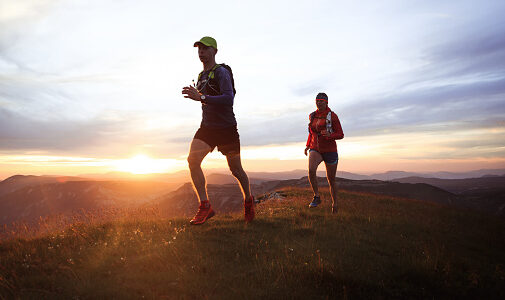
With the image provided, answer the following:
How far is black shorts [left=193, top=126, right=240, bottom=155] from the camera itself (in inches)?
195

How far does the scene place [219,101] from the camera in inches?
181

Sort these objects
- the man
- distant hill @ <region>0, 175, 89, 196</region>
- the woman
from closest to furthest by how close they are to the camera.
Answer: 1. the man
2. the woman
3. distant hill @ <region>0, 175, 89, 196</region>

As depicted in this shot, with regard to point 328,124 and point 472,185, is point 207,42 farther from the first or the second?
point 472,185

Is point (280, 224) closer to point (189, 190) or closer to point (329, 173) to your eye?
point (329, 173)

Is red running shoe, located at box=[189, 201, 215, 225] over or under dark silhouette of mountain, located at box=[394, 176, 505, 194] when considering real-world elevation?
over

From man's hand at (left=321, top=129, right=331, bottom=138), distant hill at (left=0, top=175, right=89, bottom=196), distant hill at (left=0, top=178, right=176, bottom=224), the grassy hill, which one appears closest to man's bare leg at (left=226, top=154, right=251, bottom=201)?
the grassy hill

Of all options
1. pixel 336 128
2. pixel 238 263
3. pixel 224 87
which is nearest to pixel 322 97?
A: pixel 336 128

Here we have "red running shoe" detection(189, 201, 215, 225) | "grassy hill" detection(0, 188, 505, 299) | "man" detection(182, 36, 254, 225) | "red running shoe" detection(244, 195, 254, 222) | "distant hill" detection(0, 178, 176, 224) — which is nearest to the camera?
"grassy hill" detection(0, 188, 505, 299)

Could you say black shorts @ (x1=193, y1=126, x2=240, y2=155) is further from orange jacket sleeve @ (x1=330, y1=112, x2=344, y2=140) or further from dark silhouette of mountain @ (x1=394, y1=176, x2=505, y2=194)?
dark silhouette of mountain @ (x1=394, y1=176, x2=505, y2=194)

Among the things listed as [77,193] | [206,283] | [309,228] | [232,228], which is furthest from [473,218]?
[77,193]

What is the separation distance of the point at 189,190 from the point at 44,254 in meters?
63.8

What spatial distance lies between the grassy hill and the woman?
203 cm

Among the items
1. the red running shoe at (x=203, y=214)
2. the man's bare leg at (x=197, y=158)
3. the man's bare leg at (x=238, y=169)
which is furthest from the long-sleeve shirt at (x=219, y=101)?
the red running shoe at (x=203, y=214)

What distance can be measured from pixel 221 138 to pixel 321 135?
3.46 metres
